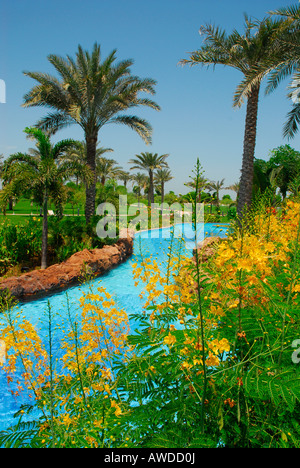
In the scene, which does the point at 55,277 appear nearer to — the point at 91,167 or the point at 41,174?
the point at 41,174

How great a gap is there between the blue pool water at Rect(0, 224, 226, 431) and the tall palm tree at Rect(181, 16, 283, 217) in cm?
448

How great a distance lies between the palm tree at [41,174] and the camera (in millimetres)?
9984

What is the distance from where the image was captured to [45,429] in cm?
186

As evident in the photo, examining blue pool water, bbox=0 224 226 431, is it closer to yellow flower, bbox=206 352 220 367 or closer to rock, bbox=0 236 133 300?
rock, bbox=0 236 133 300

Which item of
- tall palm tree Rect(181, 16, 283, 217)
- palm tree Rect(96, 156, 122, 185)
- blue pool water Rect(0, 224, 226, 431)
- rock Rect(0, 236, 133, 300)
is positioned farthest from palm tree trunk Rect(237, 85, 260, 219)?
palm tree Rect(96, 156, 122, 185)

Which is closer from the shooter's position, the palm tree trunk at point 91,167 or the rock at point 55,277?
the rock at point 55,277

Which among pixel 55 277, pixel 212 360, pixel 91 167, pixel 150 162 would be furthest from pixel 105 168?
pixel 212 360

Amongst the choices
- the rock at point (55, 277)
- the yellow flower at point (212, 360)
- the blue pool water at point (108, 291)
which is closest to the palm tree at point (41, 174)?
the rock at point (55, 277)

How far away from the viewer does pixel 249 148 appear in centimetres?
1059

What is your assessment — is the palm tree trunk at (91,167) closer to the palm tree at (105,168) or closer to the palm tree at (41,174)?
the palm tree at (41,174)

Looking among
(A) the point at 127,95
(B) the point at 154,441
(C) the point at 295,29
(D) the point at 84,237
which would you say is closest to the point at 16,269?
(D) the point at 84,237

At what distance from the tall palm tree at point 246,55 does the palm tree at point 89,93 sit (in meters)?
3.58

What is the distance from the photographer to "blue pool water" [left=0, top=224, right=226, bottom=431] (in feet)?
6.95
